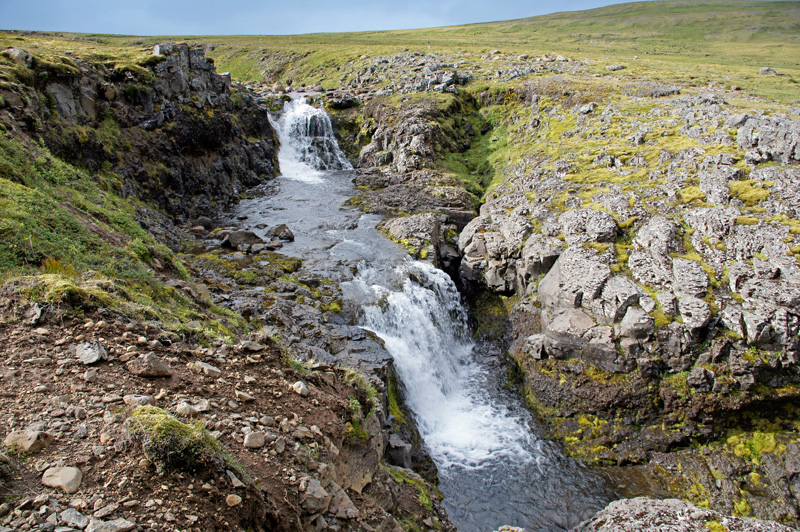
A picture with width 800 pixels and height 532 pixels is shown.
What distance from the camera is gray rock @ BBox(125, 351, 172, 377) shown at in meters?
7.19

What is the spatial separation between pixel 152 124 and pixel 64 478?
31.3m

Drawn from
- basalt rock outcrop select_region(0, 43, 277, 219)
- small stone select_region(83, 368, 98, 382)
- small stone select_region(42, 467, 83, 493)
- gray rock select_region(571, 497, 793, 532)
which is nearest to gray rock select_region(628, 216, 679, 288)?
gray rock select_region(571, 497, 793, 532)

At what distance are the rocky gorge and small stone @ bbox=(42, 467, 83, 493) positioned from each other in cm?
5

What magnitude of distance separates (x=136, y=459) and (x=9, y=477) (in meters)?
1.23

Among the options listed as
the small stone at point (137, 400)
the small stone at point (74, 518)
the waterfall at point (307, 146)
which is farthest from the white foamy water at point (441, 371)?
the waterfall at point (307, 146)

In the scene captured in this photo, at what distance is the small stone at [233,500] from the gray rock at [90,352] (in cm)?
351

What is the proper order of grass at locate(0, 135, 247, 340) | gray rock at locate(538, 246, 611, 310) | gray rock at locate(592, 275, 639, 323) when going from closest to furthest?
grass at locate(0, 135, 247, 340) < gray rock at locate(592, 275, 639, 323) < gray rock at locate(538, 246, 611, 310)

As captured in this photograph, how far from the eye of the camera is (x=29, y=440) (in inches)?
209

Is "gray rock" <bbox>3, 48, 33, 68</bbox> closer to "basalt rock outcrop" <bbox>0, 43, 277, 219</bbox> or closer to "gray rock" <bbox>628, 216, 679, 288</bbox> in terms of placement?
"basalt rock outcrop" <bbox>0, 43, 277, 219</bbox>

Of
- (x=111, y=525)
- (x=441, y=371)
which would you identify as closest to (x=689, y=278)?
(x=441, y=371)

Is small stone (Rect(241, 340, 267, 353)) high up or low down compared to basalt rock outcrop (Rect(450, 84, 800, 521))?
up

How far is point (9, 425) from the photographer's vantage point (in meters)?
5.54

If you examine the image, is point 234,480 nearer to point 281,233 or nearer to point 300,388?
point 300,388

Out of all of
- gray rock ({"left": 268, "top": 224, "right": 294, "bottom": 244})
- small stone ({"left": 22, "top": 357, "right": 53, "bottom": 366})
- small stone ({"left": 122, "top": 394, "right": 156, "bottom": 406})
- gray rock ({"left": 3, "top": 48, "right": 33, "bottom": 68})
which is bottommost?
gray rock ({"left": 268, "top": 224, "right": 294, "bottom": 244})
